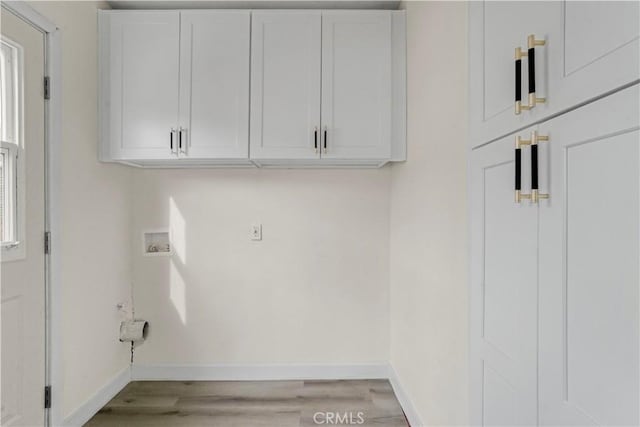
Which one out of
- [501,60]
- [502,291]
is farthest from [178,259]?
[501,60]

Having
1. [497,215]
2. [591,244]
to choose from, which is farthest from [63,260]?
[591,244]

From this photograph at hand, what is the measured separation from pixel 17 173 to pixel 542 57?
2152 mm

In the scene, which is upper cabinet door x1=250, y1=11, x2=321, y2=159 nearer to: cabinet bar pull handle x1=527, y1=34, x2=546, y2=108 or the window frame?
the window frame

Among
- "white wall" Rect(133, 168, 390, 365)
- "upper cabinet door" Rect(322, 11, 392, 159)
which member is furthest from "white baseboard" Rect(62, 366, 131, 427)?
"upper cabinet door" Rect(322, 11, 392, 159)

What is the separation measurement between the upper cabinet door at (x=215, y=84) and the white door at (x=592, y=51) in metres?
1.91

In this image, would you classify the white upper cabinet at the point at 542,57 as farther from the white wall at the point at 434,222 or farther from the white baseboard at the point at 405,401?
the white baseboard at the point at 405,401

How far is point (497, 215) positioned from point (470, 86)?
0.52 meters

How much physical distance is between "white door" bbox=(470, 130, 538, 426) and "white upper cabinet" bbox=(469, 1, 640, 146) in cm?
10

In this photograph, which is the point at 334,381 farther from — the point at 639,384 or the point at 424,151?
the point at 639,384

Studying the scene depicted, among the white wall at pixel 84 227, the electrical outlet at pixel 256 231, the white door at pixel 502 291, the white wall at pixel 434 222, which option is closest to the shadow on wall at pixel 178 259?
the white wall at pixel 84 227

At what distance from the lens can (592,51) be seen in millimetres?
834

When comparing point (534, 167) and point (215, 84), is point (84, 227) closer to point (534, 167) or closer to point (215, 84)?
point (215, 84)

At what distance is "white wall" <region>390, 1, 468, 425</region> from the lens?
1602 millimetres

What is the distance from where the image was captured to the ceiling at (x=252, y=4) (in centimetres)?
262
